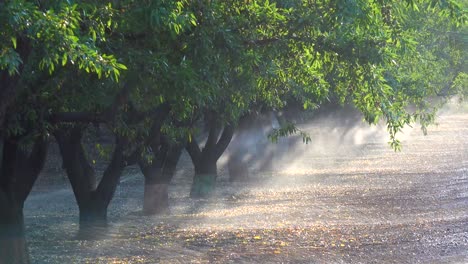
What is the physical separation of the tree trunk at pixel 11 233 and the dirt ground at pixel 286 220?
1.91 metres

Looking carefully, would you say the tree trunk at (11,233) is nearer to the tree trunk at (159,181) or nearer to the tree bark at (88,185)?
the tree bark at (88,185)

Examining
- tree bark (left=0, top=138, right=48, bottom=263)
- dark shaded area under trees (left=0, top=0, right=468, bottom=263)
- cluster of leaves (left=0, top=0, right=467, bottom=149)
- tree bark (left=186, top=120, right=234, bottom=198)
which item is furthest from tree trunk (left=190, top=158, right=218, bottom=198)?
cluster of leaves (left=0, top=0, right=467, bottom=149)

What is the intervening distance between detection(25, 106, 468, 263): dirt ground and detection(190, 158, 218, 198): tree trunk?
505 mm

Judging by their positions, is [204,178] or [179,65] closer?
[179,65]

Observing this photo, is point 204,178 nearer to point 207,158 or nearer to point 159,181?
point 207,158

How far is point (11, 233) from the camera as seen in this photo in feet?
45.2

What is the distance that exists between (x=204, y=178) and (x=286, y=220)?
718 centimetres

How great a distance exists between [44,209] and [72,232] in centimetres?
725

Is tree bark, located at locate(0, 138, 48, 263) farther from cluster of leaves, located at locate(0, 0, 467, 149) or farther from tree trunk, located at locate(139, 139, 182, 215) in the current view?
tree trunk, located at locate(139, 139, 182, 215)

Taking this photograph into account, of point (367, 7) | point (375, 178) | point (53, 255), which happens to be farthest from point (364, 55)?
point (375, 178)

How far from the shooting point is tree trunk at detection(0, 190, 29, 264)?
13.7 meters

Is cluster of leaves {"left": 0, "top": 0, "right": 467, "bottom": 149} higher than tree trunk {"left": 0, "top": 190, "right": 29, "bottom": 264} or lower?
higher

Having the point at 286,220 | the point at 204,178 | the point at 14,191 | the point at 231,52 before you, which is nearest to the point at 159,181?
the point at 286,220

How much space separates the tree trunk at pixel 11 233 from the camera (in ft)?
44.8
